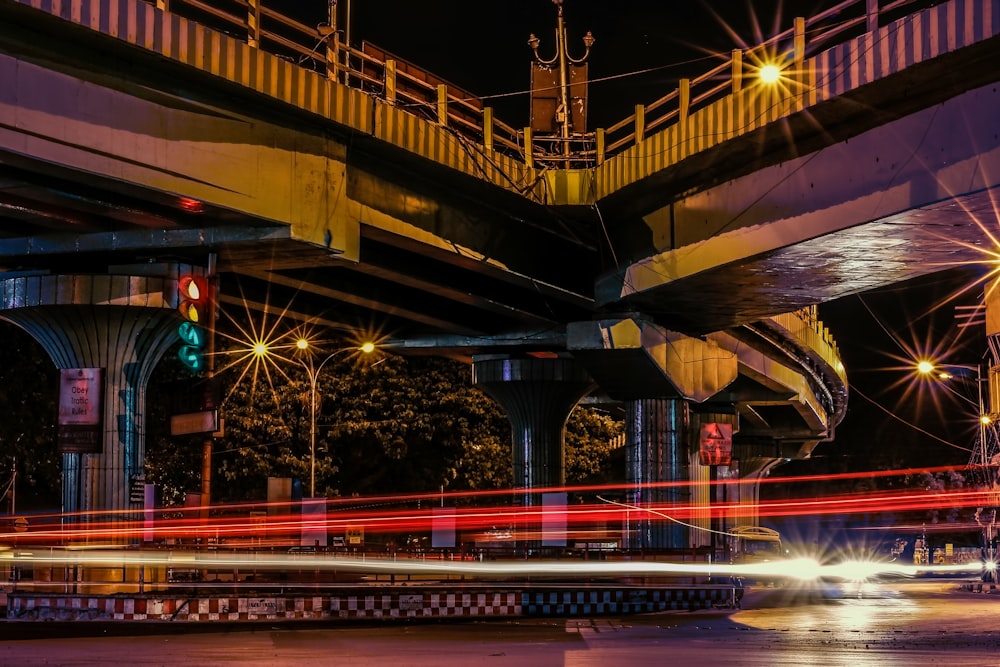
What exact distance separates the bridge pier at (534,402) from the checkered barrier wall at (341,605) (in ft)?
34.7

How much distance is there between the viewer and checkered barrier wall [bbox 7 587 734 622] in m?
20.5

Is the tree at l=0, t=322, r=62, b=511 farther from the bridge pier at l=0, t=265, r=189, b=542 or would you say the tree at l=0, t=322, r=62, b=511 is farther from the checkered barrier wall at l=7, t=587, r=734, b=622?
the checkered barrier wall at l=7, t=587, r=734, b=622

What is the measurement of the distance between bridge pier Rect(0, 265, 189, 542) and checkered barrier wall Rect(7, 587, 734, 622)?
179 cm

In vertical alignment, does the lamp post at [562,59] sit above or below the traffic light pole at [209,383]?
above

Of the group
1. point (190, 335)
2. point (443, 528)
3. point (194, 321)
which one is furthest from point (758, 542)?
point (190, 335)

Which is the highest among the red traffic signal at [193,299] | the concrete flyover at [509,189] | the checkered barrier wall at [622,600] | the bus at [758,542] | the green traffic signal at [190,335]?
the concrete flyover at [509,189]

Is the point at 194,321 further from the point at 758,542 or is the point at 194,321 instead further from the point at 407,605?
the point at 758,542

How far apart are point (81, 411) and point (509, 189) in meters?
8.74

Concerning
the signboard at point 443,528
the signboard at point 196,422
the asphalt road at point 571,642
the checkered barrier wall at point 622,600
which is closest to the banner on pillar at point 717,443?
the checkered barrier wall at point 622,600

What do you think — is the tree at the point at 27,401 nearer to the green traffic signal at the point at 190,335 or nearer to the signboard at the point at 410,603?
the signboard at the point at 410,603

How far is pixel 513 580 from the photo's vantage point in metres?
26.6

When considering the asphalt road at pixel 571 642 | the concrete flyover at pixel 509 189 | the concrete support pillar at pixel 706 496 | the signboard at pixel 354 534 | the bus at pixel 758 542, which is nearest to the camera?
the asphalt road at pixel 571 642

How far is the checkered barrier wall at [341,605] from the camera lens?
20.5 m

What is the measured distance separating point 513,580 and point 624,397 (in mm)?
6582
